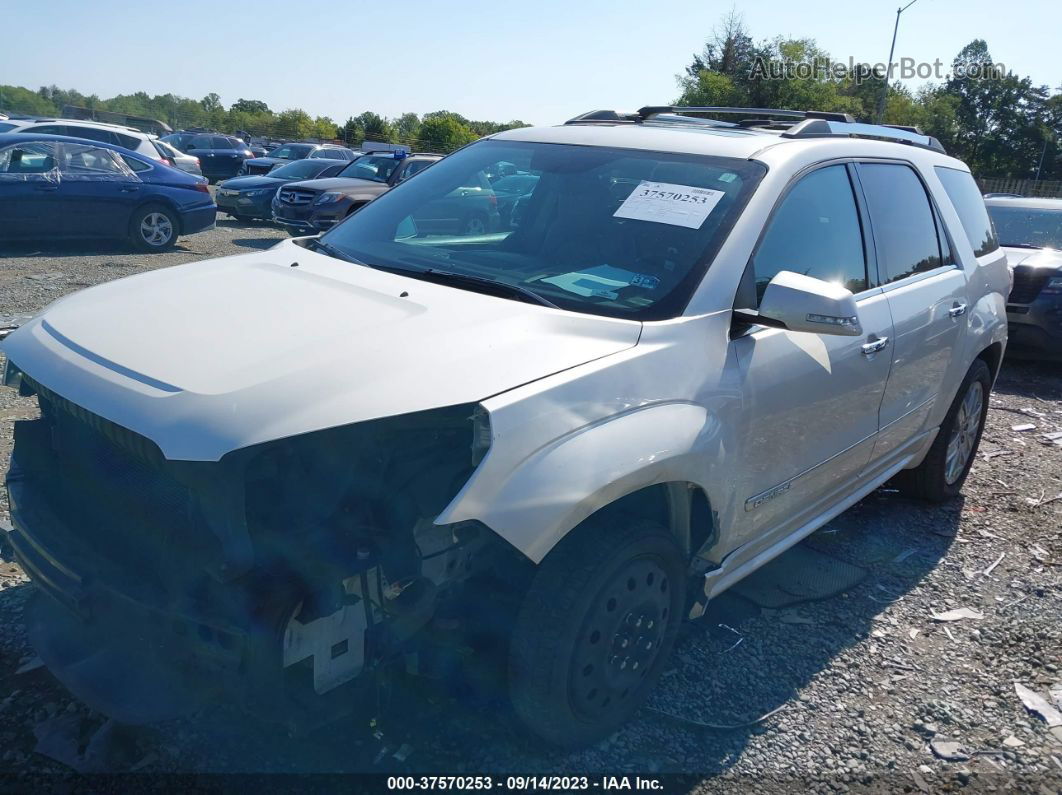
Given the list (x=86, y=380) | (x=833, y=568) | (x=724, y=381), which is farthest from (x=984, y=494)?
(x=86, y=380)

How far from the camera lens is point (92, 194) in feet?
37.8

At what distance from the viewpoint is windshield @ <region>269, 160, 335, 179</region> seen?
56.5ft

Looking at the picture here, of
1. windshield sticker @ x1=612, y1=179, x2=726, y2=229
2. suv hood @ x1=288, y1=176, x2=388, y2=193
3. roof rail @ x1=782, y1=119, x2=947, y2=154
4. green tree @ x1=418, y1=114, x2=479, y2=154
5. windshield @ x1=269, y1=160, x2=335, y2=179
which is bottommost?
suv hood @ x1=288, y1=176, x2=388, y2=193

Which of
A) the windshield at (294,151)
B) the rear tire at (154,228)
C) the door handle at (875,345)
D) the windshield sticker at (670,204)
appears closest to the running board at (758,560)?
the door handle at (875,345)

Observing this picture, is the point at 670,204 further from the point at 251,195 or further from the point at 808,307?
the point at 251,195

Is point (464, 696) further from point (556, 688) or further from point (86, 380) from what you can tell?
point (86, 380)

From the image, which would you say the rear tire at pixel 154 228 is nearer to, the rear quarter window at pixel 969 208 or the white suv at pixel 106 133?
the white suv at pixel 106 133

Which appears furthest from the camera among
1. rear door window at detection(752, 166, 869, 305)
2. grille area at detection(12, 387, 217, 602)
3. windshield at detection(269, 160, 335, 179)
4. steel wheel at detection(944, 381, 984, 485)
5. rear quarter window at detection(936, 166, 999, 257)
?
windshield at detection(269, 160, 335, 179)

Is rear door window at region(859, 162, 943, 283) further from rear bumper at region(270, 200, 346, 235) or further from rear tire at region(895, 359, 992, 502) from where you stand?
rear bumper at region(270, 200, 346, 235)

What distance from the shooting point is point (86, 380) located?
7.41 feet

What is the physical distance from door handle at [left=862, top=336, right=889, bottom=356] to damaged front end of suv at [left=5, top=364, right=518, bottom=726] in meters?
1.80

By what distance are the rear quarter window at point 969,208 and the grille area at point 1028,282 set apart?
12.0ft

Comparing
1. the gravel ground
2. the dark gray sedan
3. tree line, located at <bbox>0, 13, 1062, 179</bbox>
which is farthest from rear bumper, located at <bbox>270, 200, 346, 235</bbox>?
tree line, located at <bbox>0, 13, 1062, 179</bbox>

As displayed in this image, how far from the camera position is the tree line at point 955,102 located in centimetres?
4572
